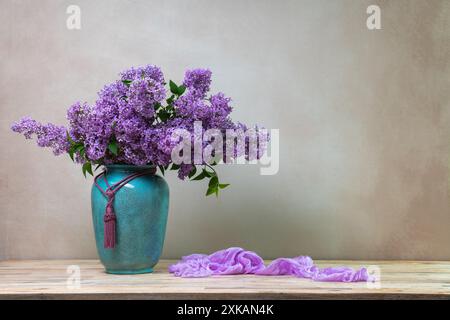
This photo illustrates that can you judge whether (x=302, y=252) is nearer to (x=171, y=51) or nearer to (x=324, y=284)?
(x=324, y=284)

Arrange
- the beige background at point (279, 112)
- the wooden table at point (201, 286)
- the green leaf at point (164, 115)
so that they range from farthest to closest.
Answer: the beige background at point (279, 112) → the green leaf at point (164, 115) → the wooden table at point (201, 286)

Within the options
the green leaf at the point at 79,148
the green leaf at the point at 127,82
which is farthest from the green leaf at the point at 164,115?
the green leaf at the point at 79,148

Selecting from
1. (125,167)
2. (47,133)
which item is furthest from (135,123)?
(47,133)

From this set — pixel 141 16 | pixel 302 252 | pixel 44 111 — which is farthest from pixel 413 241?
pixel 44 111

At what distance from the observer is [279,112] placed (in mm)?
1935

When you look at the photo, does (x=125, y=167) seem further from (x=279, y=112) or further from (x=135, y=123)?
(x=279, y=112)

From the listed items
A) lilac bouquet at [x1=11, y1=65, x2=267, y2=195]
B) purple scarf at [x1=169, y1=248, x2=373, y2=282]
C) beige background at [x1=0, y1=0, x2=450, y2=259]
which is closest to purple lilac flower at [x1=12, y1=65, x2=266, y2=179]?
lilac bouquet at [x1=11, y1=65, x2=267, y2=195]

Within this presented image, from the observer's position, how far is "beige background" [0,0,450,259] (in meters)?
1.93

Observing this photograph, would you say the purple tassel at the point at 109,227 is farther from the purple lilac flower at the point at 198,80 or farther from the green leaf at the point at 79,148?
the purple lilac flower at the point at 198,80

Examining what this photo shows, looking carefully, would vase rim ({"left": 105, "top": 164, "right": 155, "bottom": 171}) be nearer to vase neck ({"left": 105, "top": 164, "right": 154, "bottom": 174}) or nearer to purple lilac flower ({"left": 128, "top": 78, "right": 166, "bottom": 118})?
vase neck ({"left": 105, "top": 164, "right": 154, "bottom": 174})

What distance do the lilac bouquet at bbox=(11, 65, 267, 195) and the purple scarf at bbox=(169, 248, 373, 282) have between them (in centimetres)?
22

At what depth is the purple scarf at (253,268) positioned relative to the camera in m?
1.48

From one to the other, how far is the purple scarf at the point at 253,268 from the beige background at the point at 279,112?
263 mm
